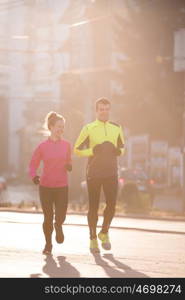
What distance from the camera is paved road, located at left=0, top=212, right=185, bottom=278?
1011 centimetres

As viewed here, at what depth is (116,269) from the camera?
1044 cm

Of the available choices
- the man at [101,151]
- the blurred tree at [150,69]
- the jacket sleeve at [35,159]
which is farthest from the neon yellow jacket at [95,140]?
the blurred tree at [150,69]

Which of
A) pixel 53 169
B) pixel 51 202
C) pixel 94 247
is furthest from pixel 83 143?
pixel 94 247

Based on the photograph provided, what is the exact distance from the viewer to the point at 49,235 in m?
12.2

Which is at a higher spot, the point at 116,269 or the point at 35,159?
the point at 35,159

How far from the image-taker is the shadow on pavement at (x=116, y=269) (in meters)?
9.86

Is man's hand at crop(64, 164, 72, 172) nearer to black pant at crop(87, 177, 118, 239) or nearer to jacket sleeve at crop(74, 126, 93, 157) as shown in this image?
jacket sleeve at crop(74, 126, 93, 157)

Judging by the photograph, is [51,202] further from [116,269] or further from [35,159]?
[116,269]

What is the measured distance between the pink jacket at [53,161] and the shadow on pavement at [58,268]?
3.14 ft

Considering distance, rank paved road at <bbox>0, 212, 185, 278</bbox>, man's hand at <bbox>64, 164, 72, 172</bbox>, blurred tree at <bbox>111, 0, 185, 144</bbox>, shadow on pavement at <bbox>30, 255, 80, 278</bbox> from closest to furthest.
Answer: shadow on pavement at <bbox>30, 255, 80, 278</bbox>
paved road at <bbox>0, 212, 185, 278</bbox>
man's hand at <bbox>64, 164, 72, 172</bbox>
blurred tree at <bbox>111, 0, 185, 144</bbox>

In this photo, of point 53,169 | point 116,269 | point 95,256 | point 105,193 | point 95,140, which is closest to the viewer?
point 116,269

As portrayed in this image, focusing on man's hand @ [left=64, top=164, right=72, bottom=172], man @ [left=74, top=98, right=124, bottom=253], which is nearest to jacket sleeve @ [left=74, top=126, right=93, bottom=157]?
man @ [left=74, top=98, right=124, bottom=253]

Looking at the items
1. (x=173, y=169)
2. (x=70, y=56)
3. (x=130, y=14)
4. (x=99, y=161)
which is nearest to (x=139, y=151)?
(x=173, y=169)

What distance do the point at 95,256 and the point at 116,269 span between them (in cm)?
148
